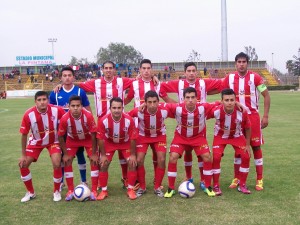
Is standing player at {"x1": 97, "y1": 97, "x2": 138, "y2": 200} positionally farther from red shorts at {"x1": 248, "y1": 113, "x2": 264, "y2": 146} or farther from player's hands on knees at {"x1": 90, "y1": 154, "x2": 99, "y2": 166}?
red shorts at {"x1": 248, "y1": 113, "x2": 264, "y2": 146}

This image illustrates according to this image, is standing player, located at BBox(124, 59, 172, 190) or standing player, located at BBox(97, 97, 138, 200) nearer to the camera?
standing player, located at BBox(97, 97, 138, 200)

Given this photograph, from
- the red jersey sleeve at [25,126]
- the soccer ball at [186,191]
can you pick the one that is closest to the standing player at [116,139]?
the soccer ball at [186,191]

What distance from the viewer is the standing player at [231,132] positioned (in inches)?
213

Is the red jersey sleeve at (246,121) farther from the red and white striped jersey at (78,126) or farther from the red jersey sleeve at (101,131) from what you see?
the red and white striped jersey at (78,126)

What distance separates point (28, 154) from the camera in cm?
544

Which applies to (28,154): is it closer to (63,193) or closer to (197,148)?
(63,193)

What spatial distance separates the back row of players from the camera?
5395 millimetres

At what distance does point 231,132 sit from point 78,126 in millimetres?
2371

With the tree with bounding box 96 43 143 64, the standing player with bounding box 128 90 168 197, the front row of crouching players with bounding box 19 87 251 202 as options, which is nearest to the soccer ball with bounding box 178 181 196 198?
the front row of crouching players with bounding box 19 87 251 202

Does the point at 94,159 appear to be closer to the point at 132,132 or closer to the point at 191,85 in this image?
the point at 132,132

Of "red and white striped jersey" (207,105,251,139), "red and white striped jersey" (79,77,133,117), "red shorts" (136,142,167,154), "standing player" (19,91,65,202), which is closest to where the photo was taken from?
"standing player" (19,91,65,202)

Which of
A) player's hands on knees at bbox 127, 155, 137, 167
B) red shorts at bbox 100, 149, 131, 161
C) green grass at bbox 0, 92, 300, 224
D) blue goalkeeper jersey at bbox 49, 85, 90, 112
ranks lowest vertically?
green grass at bbox 0, 92, 300, 224

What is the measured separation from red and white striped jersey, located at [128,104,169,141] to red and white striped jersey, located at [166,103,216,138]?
148mm

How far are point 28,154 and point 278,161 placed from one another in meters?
4.72
